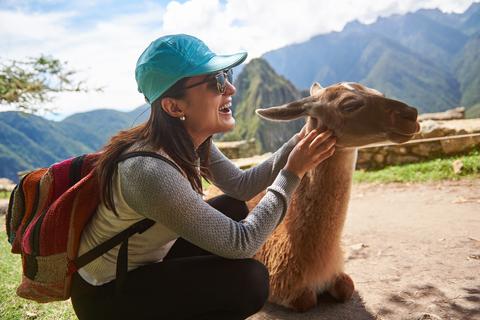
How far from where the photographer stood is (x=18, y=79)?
12.4 m

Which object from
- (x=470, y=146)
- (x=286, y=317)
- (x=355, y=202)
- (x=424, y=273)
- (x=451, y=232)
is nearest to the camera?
(x=286, y=317)

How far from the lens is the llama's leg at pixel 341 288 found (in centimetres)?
286

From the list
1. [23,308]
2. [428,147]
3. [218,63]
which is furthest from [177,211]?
[428,147]

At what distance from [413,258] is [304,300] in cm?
157

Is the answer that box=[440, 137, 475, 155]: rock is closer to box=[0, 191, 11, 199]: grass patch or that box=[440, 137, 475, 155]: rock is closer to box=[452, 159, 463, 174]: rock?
box=[452, 159, 463, 174]: rock

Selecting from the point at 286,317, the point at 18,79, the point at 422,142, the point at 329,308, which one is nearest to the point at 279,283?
the point at 286,317

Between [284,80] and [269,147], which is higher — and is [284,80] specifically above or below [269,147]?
above

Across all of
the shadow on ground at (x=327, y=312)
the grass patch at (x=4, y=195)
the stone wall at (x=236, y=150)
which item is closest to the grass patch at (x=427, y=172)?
the shadow on ground at (x=327, y=312)

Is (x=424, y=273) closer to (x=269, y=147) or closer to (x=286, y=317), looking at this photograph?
(x=286, y=317)

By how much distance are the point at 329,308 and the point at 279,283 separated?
42cm

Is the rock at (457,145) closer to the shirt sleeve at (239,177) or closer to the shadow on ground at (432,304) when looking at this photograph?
the shadow on ground at (432,304)

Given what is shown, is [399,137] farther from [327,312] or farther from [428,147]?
[428,147]

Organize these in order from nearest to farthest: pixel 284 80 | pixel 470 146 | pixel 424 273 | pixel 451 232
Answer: pixel 424 273
pixel 451 232
pixel 470 146
pixel 284 80

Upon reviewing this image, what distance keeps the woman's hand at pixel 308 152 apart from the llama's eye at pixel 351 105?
0.23 meters
